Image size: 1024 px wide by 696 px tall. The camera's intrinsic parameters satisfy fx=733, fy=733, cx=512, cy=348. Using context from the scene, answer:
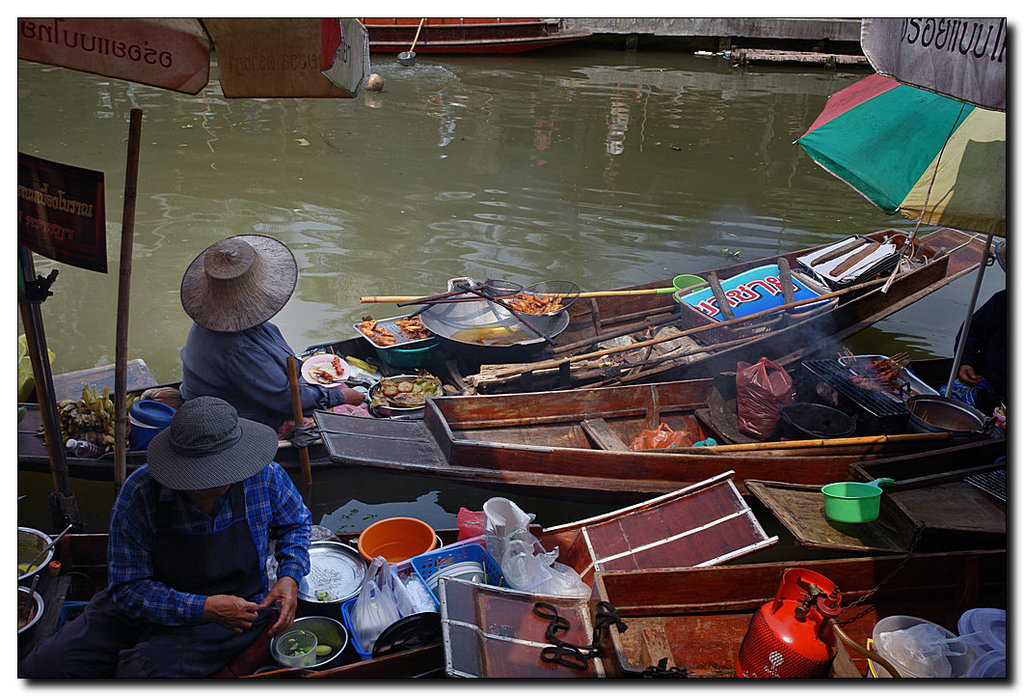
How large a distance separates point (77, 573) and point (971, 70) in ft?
15.7

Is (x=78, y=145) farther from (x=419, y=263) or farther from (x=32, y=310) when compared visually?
(x=32, y=310)

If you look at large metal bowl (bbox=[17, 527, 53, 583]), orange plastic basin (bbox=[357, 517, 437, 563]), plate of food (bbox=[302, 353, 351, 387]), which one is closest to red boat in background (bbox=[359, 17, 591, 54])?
plate of food (bbox=[302, 353, 351, 387])

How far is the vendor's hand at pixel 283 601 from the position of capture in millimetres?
3256

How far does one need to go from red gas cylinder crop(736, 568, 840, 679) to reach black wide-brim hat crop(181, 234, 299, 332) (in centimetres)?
333

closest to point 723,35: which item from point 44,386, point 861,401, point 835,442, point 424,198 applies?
point 424,198

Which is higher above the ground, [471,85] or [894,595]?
[471,85]

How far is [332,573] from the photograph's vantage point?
4.02 metres

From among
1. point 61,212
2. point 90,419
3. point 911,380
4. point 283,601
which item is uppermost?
point 61,212

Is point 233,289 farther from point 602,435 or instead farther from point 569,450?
point 602,435

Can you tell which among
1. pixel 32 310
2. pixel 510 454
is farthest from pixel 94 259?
pixel 510 454

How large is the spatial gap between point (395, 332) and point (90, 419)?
97.7 inches

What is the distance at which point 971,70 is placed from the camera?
2.82 m

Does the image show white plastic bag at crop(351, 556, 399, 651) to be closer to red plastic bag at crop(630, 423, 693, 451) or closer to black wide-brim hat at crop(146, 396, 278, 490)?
black wide-brim hat at crop(146, 396, 278, 490)

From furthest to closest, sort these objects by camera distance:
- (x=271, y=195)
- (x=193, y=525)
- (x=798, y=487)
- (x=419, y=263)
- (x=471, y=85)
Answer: (x=471, y=85) < (x=271, y=195) < (x=419, y=263) < (x=798, y=487) < (x=193, y=525)
